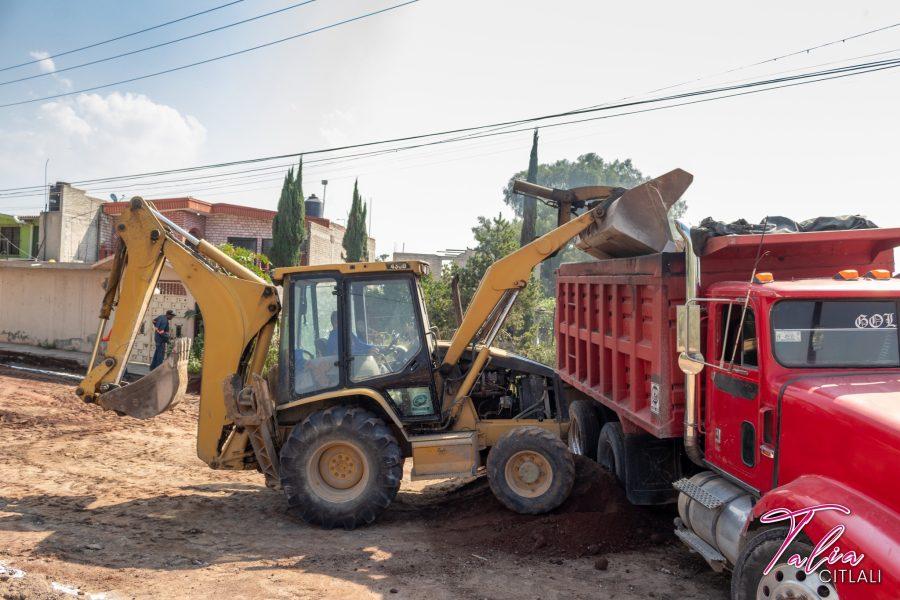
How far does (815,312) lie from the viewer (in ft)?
15.1

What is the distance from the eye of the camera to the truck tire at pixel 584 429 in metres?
7.79

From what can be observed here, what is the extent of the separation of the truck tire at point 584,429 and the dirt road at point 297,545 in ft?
2.50

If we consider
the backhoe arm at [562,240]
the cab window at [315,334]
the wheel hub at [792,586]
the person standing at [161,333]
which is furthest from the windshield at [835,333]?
the person standing at [161,333]

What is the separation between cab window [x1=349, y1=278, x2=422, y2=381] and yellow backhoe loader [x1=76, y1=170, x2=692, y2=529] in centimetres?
1

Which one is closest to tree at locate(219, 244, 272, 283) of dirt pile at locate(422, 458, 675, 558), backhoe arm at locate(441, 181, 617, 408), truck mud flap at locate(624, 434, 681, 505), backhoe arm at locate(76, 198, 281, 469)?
backhoe arm at locate(76, 198, 281, 469)

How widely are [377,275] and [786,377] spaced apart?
4.21 m

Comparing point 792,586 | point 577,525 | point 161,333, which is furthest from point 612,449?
point 161,333

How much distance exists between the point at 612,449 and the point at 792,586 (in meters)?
3.48

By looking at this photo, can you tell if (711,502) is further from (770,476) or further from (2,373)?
(2,373)

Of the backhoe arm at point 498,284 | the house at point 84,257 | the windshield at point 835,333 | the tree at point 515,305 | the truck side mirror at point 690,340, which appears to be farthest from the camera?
the tree at point 515,305

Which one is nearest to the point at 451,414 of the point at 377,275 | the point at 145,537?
the point at 377,275

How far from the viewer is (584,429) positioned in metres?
Result: 7.83

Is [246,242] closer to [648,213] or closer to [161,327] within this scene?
[161,327]

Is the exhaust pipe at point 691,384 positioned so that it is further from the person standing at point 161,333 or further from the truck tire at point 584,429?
the person standing at point 161,333
